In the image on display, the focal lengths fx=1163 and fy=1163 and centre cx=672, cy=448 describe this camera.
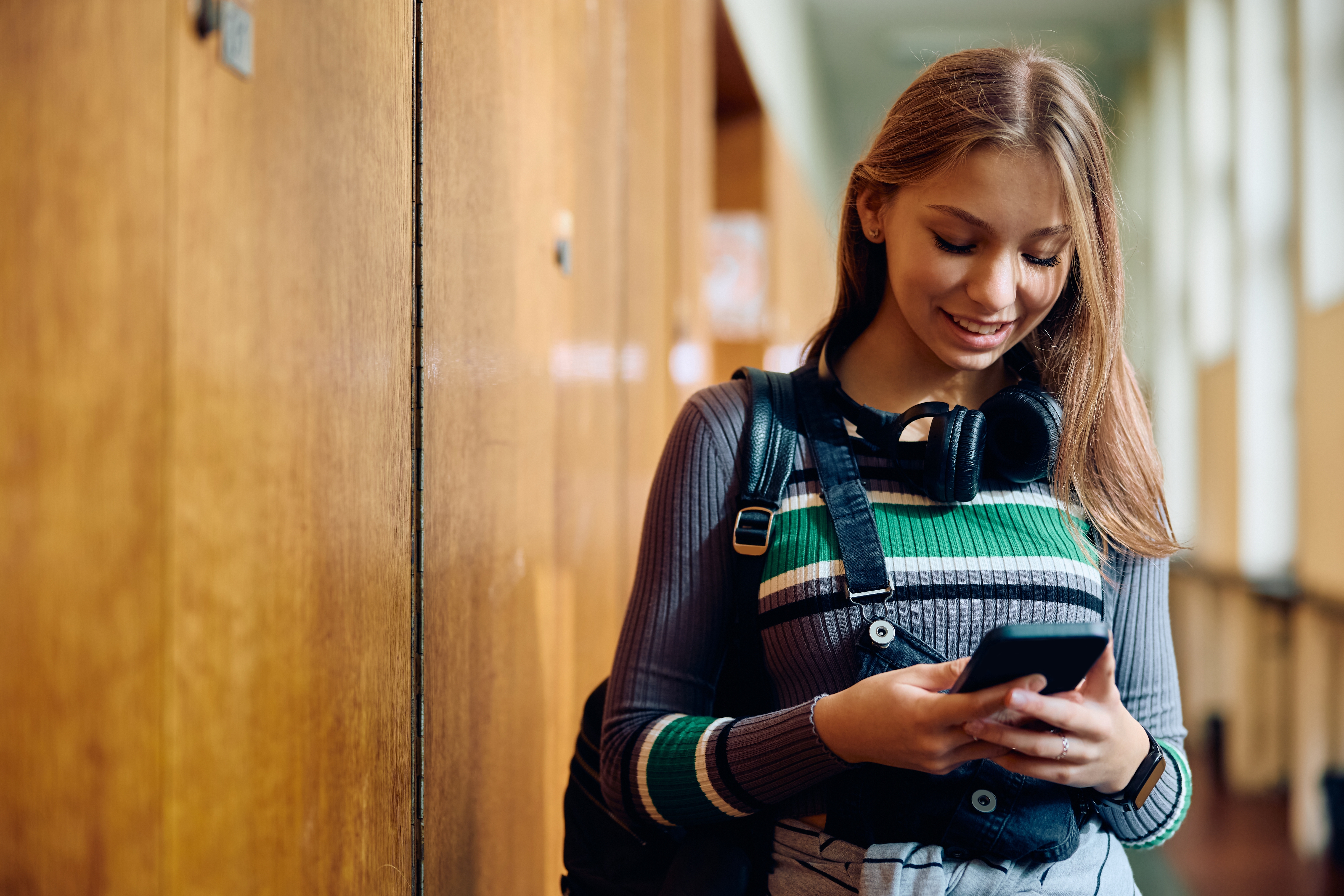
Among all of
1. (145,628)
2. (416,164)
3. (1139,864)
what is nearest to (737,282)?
(1139,864)

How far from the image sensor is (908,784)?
111 centimetres

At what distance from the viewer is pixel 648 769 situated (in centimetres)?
114

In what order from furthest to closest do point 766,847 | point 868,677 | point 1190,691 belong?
point 1190,691
point 766,847
point 868,677

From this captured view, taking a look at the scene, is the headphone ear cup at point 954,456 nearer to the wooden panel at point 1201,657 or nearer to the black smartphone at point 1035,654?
the black smartphone at point 1035,654

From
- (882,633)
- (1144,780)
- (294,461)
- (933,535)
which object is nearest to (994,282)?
(933,535)

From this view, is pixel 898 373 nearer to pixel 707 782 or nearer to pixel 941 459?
pixel 941 459

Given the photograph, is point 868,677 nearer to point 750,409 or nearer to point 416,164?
point 750,409

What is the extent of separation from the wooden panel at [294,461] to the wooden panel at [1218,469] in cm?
609

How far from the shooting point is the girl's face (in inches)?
47.4

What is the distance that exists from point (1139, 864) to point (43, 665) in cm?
443

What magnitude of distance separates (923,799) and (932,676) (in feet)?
0.51

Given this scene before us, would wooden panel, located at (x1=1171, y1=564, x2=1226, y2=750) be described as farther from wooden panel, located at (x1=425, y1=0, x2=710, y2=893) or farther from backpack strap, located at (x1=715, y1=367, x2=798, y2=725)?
backpack strap, located at (x1=715, y1=367, x2=798, y2=725)

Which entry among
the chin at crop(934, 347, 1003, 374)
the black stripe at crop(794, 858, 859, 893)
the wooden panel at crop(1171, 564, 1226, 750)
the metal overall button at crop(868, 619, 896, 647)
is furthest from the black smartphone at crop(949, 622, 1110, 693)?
the wooden panel at crop(1171, 564, 1226, 750)

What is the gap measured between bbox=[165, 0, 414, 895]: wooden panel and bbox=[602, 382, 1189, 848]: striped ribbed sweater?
0.86ft
